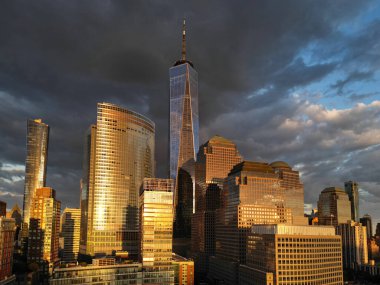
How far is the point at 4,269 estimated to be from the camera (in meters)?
196

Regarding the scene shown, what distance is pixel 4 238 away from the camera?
192 m

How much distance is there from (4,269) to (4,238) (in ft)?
55.7

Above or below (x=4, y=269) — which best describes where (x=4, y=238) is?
above
